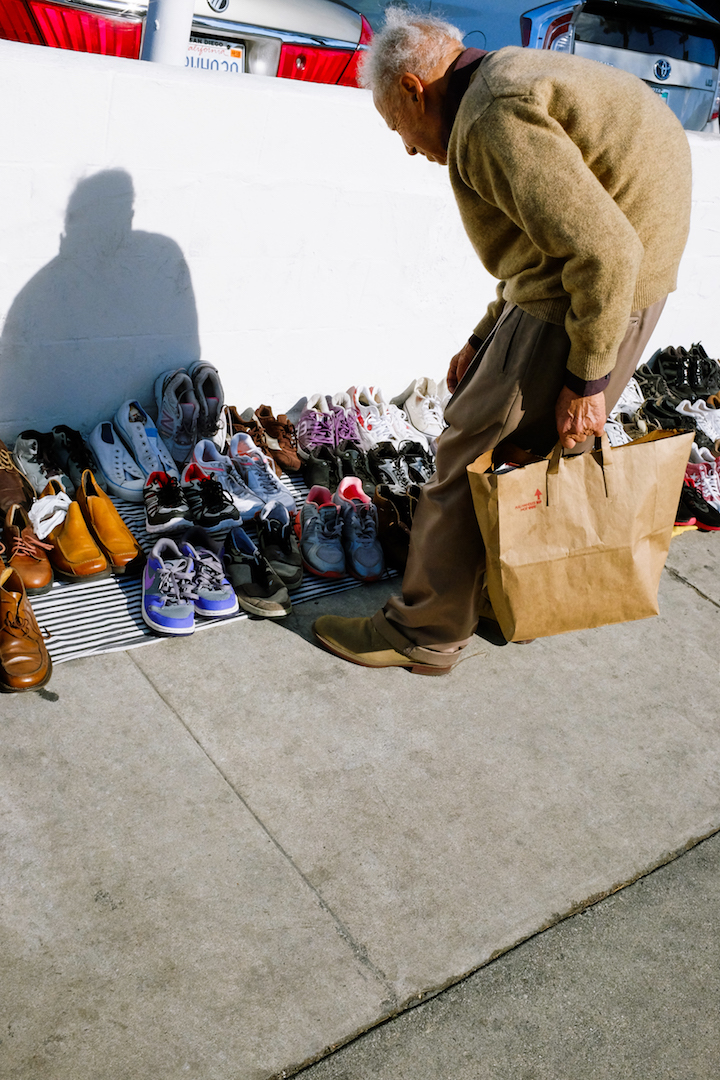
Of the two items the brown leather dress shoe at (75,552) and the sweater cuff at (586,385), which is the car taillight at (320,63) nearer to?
the brown leather dress shoe at (75,552)

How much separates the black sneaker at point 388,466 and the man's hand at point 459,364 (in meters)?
0.89

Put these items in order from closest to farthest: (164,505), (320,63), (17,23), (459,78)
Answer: (459,78) < (164,505) < (17,23) < (320,63)

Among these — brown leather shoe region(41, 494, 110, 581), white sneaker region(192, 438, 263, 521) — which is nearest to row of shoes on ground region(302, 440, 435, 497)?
white sneaker region(192, 438, 263, 521)

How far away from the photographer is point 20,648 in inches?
95.6

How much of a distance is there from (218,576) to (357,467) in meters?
1.05

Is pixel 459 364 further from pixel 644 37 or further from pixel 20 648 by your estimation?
pixel 644 37

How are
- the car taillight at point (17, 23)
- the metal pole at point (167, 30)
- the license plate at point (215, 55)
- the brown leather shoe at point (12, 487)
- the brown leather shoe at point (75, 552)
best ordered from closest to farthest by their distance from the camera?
the brown leather shoe at point (75, 552) → the brown leather shoe at point (12, 487) → the metal pole at point (167, 30) → the car taillight at point (17, 23) → the license plate at point (215, 55)

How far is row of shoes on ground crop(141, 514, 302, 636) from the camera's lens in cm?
277

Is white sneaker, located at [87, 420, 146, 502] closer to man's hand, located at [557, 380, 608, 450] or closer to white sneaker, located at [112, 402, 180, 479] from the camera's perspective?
white sneaker, located at [112, 402, 180, 479]

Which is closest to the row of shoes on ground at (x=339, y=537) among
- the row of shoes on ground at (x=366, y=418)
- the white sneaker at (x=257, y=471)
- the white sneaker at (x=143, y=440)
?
the white sneaker at (x=257, y=471)

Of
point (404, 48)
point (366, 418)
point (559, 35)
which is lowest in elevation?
point (366, 418)

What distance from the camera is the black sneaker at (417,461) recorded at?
12.3 ft

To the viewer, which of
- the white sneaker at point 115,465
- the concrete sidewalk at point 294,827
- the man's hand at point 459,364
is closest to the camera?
the concrete sidewalk at point 294,827

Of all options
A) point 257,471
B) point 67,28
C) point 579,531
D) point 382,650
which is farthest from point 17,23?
point 579,531
